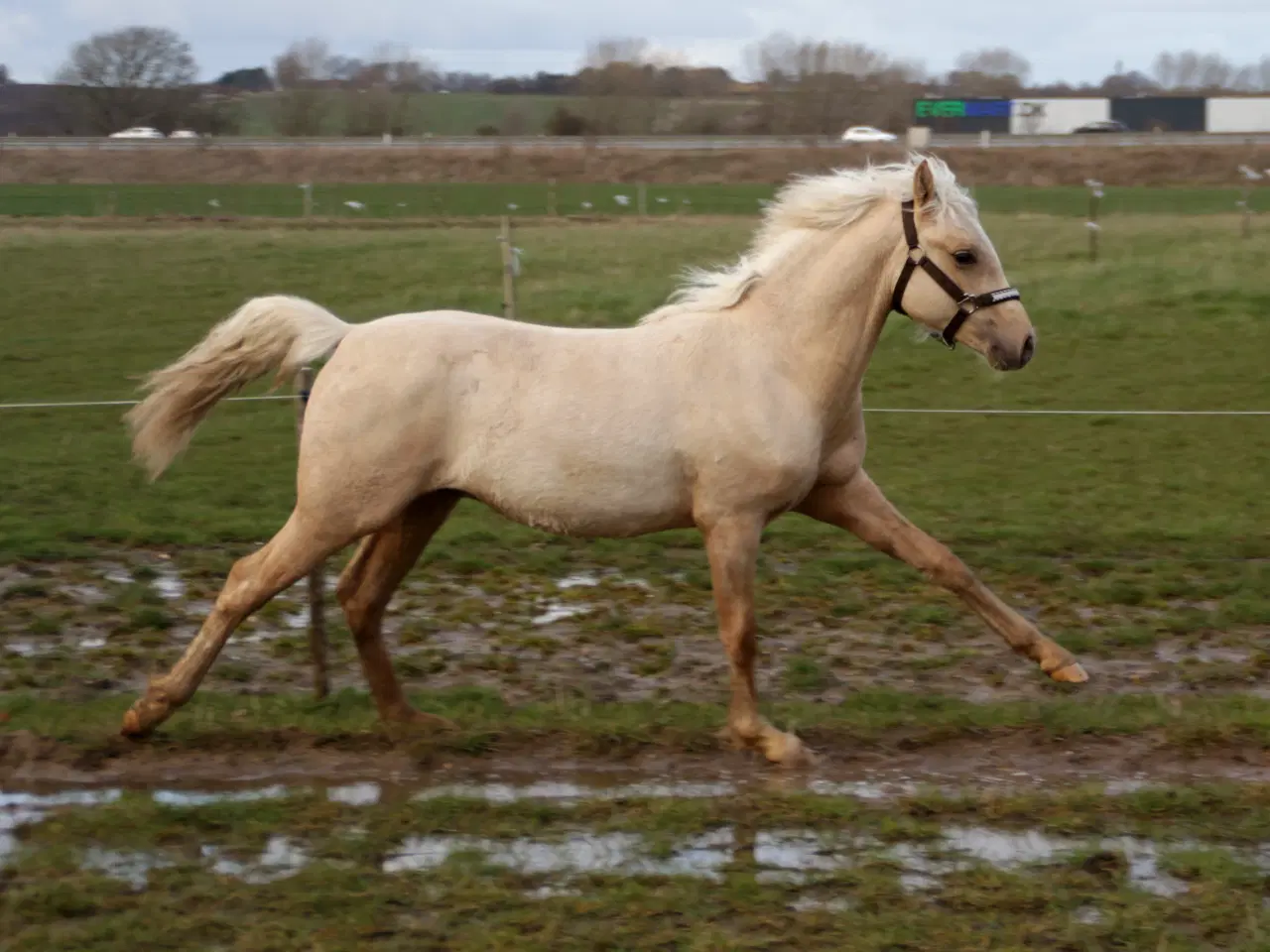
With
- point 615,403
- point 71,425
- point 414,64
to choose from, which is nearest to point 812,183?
point 615,403

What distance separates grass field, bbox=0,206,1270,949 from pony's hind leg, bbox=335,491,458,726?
151mm

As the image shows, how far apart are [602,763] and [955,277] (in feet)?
6.64

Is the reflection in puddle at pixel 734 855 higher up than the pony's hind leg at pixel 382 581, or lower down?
lower down

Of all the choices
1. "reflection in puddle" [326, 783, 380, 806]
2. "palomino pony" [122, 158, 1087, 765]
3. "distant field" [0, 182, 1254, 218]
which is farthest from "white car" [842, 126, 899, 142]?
"reflection in puddle" [326, 783, 380, 806]

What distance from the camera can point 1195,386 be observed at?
12.6 meters

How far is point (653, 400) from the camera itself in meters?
5.11

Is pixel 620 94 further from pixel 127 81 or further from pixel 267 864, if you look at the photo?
pixel 267 864

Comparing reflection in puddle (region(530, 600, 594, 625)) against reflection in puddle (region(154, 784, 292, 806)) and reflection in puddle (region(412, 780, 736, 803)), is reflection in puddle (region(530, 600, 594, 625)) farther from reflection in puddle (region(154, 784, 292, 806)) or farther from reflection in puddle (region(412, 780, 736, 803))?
reflection in puddle (region(154, 784, 292, 806))

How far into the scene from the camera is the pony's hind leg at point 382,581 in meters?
5.47

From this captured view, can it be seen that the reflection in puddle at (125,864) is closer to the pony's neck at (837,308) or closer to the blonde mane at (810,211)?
the blonde mane at (810,211)

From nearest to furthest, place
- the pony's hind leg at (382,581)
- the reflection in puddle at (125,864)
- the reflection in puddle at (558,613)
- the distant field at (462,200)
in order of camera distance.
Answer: the reflection in puddle at (125,864) < the pony's hind leg at (382,581) < the reflection in puddle at (558,613) < the distant field at (462,200)

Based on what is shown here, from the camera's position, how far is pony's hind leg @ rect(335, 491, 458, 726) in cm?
547

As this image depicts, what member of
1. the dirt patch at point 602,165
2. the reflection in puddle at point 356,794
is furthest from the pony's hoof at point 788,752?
the dirt patch at point 602,165

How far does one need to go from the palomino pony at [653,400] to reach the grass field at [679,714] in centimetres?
43
